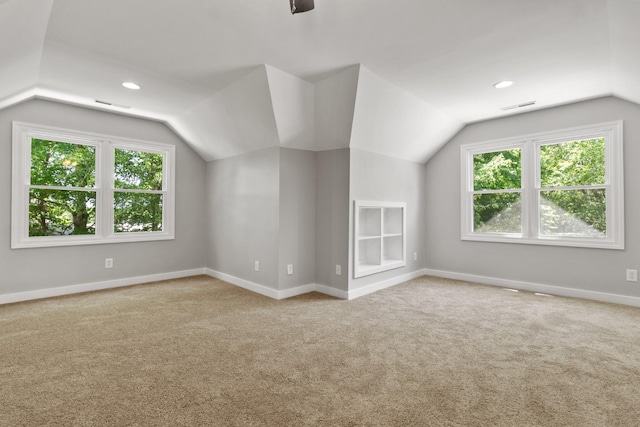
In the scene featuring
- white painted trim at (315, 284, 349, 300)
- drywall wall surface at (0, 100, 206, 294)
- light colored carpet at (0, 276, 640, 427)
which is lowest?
light colored carpet at (0, 276, 640, 427)

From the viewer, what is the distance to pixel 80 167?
4277 mm

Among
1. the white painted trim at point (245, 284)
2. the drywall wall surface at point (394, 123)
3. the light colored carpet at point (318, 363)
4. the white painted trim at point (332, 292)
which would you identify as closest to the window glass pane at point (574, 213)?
the light colored carpet at point (318, 363)

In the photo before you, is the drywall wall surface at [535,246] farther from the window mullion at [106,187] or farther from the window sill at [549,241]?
the window mullion at [106,187]

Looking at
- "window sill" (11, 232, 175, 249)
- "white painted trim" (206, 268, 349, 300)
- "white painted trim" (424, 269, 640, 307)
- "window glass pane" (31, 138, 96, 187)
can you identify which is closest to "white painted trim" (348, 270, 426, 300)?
"white painted trim" (206, 268, 349, 300)

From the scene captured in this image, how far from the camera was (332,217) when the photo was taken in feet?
13.4

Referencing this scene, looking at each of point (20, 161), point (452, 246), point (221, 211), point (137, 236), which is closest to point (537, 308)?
point (452, 246)

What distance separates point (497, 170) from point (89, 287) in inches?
237

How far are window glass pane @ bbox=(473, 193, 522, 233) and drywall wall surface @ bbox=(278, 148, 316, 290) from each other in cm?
264

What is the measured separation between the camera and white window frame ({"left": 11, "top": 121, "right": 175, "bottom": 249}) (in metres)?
3.77

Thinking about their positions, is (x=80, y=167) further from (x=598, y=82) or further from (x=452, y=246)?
(x=598, y=82)

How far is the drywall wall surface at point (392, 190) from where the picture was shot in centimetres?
401

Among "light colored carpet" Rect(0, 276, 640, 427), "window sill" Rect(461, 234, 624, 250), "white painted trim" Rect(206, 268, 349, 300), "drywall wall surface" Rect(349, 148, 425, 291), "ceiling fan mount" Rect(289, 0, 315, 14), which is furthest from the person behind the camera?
"drywall wall surface" Rect(349, 148, 425, 291)

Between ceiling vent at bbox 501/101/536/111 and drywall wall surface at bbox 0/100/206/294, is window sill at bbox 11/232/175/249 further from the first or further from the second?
ceiling vent at bbox 501/101/536/111

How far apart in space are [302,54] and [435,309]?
2962 mm
